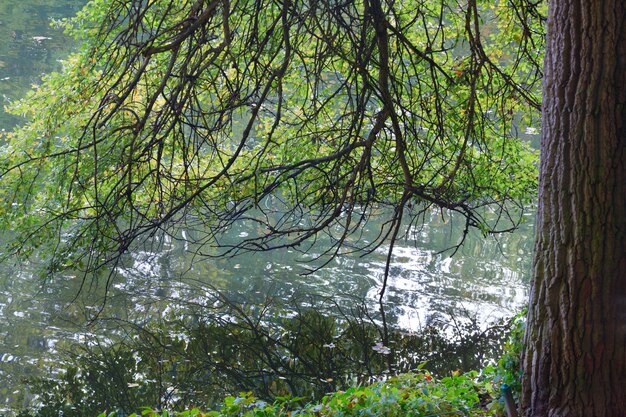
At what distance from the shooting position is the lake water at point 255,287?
916 cm

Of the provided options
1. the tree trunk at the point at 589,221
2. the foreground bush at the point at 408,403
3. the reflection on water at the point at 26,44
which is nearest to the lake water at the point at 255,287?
the reflection on water at the point at 26,44

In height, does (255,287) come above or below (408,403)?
above

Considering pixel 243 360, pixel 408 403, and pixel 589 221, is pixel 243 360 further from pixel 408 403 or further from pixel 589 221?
pixel 589 221

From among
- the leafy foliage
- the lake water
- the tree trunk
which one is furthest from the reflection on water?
the tree trunk

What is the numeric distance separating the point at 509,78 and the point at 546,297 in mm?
1992

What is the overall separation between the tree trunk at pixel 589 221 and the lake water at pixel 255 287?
A: 4524 millimetres

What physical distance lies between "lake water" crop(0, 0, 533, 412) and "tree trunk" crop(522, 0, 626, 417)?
4.52 metres

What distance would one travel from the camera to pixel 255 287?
11883 mm

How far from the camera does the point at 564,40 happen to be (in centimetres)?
349

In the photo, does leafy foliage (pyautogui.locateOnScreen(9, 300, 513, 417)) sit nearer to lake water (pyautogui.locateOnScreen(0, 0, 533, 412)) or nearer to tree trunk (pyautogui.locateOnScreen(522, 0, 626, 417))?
lake water (pyautogui.locateOnScreen(0, 0, 533, 412))

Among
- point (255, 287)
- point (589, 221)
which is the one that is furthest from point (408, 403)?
point (255, 287)

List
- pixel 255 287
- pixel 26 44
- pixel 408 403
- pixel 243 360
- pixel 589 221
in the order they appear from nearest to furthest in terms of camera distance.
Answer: pixel 589 221 → pixel 408 403 → pixel 243 360 → pixel 255 287 → pixel 26 44

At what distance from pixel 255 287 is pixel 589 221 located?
348 inches

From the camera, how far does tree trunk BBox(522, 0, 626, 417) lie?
3.38 metres
